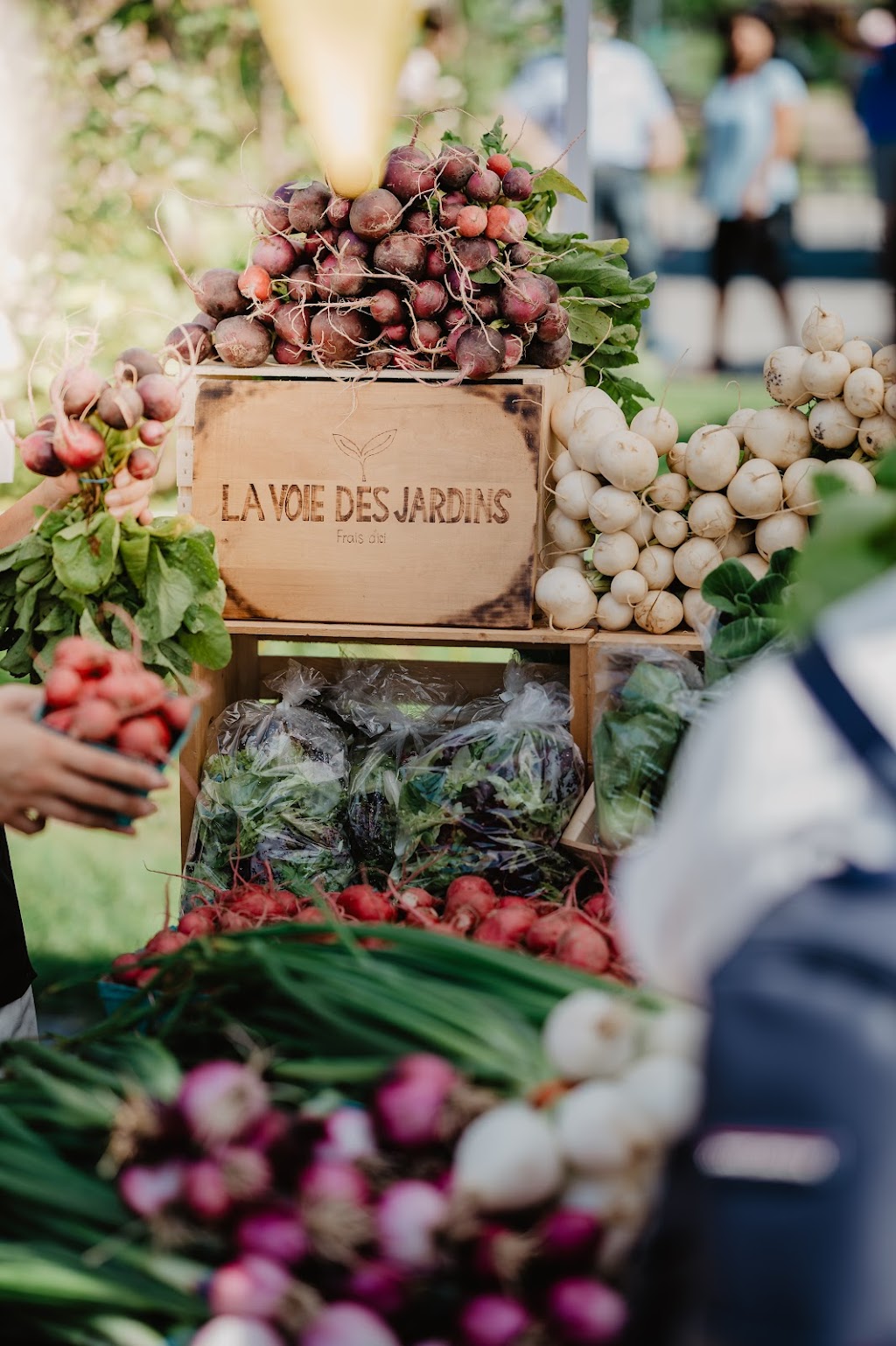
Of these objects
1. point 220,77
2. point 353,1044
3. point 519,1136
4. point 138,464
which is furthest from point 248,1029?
point 220,77

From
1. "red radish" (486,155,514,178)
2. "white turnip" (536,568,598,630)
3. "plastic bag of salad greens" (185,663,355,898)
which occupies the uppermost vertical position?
"red radish" (486,155,514,178)

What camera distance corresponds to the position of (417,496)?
2.47m

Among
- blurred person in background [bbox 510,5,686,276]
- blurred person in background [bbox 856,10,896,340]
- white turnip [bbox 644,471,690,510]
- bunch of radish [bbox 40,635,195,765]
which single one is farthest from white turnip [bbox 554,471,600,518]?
blurred person in background [bbox 510,5,686,276]

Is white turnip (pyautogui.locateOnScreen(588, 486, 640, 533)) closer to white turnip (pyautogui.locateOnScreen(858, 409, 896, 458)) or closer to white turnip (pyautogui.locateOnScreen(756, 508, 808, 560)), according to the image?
white turnip (pyautogui.locateOnScreen(756, 508, 808, 560))

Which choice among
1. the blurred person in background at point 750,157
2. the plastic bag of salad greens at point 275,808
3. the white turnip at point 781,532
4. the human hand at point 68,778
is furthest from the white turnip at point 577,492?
the blurred person in background at point 750,157

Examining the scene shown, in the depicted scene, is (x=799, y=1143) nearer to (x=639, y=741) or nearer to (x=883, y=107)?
(x=639, y=741)

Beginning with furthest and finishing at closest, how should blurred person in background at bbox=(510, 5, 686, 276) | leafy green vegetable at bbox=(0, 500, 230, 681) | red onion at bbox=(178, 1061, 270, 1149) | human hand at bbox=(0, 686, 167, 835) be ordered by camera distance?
blurred person in background at bbox=(510, 5, 686, 276)
leafy green vegetable at bbox=(0, 500, 230, 681)
human hand at bbox=(0, 686, 167, 835)
red onion at bbox=(178, 1061, 270, 1149)

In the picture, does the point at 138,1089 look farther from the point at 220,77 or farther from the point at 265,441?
the point at 220,77

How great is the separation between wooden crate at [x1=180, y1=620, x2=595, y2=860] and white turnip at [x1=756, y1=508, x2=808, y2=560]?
1.16 feet

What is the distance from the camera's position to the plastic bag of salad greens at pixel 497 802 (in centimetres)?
238

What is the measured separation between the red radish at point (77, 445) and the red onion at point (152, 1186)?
1135 mm

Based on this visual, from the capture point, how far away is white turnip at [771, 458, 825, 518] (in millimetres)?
2426

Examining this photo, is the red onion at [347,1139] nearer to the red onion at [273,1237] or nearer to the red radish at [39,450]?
the red onion at [273,1237]

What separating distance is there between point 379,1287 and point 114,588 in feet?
4.28
